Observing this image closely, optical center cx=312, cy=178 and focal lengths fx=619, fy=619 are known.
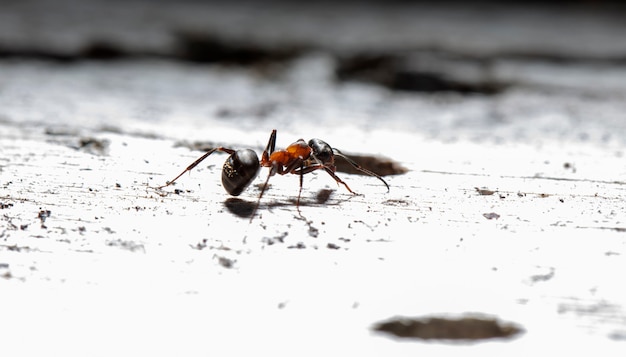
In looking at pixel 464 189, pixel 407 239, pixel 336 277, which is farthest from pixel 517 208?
pixel 336 277

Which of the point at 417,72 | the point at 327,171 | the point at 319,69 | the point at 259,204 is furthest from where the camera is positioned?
the point at 319,69

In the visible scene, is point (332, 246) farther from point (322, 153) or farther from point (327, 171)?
point (322, 153)

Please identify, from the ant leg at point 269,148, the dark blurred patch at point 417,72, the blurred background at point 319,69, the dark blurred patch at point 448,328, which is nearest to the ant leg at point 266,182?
the ant leg at point 269,148

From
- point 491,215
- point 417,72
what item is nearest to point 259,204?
point 491,215

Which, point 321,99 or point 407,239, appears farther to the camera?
point 321,99

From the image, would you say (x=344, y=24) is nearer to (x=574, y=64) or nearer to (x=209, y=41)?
(x=209, y=41)

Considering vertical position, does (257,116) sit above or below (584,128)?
below

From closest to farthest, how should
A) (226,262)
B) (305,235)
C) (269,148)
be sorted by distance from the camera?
(226,262) → (305,235) → (269,148)
